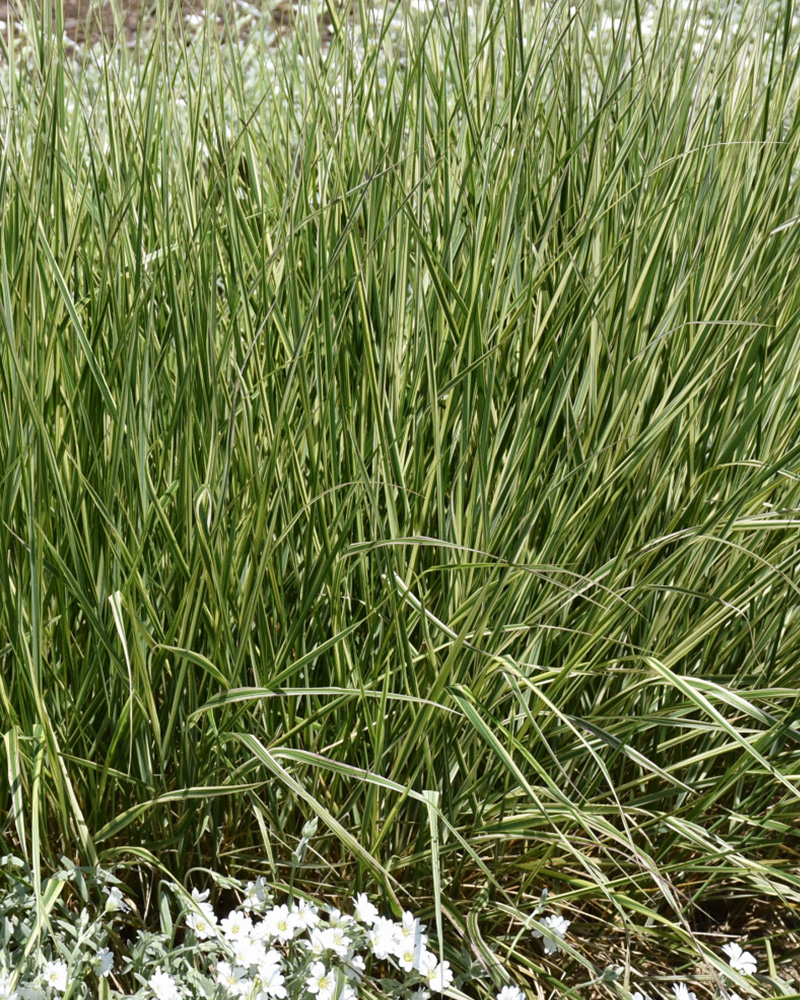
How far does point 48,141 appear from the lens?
Answer: 1.55m

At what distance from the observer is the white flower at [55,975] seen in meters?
1.27

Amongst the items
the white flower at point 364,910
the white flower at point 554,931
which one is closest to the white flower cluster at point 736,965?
the white flower at point 554,931

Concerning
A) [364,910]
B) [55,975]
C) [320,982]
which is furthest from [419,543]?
[55,975]

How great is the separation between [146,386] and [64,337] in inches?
9.9

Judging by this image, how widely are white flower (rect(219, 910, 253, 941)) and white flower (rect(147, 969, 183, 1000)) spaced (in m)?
0.11

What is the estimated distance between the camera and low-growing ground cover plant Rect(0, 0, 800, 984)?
1399 millimetres

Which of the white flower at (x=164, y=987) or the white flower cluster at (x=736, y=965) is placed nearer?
the white flower at (x=164, y=987)

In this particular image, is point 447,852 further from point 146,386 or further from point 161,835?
point 146,386

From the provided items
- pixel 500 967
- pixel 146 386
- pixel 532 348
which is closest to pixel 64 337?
pixel 146 386

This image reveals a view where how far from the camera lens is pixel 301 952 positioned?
54.7 inches

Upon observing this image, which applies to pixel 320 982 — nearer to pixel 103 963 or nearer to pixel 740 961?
pixel 103 963

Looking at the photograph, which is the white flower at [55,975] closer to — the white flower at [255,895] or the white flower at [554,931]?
the white flower at [255,895]

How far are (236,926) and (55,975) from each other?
240 mm

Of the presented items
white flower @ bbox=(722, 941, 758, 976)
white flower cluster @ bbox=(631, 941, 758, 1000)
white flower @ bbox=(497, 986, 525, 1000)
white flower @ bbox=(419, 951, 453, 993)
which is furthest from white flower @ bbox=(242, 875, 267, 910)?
white flower @ bbox=(722, 941, 758, 976)
